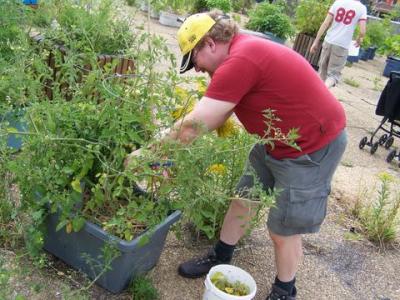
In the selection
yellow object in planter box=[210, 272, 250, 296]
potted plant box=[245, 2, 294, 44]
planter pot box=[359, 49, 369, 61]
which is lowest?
planter pot box=[359, 49, 369, 61]

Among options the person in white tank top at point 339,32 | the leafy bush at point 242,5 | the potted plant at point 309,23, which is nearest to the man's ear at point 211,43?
the person in white tank top at point 339,32

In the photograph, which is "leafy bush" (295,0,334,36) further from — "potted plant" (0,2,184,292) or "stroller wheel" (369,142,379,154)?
"potted plant" (0,2,184,292)

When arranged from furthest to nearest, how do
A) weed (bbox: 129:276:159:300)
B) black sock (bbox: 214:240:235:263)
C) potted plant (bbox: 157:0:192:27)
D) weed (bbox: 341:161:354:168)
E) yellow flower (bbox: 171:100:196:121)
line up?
potted plant (bbox: 157:0:192:27) → weed (bbox: 341:161:354:168) → black sock (bbox: 214:240:235:263) → weed (bbox: 129:276:159:300) → yellow flower (bbox: 171:100:196:121)

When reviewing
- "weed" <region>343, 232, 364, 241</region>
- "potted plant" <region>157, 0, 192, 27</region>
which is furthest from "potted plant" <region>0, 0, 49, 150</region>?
"potted plant" <region>157, 0, 192, 27</region>

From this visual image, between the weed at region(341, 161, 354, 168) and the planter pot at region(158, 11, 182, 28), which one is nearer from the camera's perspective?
the weed at region(341, 161, 354, 168)

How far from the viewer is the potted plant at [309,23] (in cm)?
968

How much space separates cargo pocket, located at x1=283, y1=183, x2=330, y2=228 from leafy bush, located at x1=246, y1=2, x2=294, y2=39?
6.99 metres

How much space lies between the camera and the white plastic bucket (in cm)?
237

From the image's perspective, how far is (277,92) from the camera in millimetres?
2238

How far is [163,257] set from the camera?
2893mm

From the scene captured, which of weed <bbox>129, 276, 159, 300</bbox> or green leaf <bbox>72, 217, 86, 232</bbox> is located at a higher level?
green leaf <bbox>72, 217, 86, 232</bbox>

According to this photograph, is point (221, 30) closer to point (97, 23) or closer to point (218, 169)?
point (218, 169)

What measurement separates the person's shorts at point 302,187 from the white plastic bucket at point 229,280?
0.96ft

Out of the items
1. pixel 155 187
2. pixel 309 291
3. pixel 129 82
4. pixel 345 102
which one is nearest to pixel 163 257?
pixel 155 187
